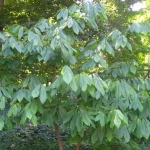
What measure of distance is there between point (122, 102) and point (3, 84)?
40.7 inches

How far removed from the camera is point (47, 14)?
5555 mm

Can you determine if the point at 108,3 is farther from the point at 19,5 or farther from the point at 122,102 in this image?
the point at 122,102

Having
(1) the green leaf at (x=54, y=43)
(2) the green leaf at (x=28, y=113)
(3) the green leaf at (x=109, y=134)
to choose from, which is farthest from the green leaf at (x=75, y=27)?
(3) the green leaf at (x=109, y=134)

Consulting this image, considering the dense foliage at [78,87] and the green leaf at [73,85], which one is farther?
the dense foliage at [78,87]

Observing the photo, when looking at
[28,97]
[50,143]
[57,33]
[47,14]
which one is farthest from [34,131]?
[57,33]

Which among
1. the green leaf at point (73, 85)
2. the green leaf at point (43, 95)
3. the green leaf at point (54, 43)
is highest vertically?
the green leaf at point (54, 43)

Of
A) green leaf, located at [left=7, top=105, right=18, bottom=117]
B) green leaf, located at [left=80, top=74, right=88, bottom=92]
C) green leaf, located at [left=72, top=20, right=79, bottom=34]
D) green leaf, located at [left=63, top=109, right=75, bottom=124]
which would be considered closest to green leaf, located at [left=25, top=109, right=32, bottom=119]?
green leaf, located at [left=7, top=105, right=18, bottom=117]

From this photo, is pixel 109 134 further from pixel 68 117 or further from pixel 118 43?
pixel 118 43

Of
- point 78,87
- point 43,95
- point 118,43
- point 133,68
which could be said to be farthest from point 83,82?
point 133,68

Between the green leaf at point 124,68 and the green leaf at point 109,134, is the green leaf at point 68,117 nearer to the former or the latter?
the green leaf at point 109,134

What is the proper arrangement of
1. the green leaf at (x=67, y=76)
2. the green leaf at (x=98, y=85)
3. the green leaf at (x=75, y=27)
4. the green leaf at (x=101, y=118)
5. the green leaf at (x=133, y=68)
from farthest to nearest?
1. the green leaf at (x=133, y=68)
2. the green leaf at (x=75, y=27)
3. the green leaf at (x=101, y=118)
4. the green leaf at (x=98, y=85)
5. the green leaf at (x=67, y=76)

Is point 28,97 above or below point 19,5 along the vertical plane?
below

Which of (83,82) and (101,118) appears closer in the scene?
(83,82)

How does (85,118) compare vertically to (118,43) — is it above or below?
below
